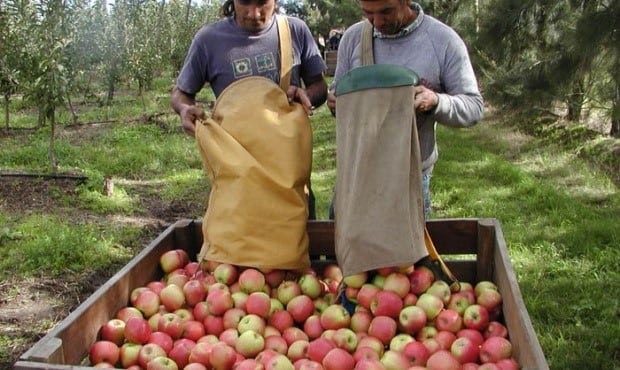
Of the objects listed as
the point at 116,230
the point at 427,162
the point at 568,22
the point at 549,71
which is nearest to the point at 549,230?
the point at 549,71

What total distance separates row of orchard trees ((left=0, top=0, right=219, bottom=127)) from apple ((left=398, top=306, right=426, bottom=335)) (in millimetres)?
6009

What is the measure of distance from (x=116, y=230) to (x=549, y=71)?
3902 millimetres

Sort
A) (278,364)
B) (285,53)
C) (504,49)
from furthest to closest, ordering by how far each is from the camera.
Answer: (504,49) → (285,53) → (278,364)

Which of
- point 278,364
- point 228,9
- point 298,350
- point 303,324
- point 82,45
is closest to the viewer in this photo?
point 278,364

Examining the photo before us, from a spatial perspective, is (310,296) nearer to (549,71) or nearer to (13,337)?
(13,337)

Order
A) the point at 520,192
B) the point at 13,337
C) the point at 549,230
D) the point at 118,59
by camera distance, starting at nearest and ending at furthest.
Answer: the point at 13,337, the point at 549,230, the point at 520,192, the point at 118,59

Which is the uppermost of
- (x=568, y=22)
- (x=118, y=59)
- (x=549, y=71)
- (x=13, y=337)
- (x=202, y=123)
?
(x=202, y=123)

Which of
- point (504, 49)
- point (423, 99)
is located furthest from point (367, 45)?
point (504, 49)

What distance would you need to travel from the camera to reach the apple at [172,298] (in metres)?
2.03

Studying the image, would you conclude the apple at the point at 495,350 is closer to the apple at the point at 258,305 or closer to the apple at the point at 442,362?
the apple at the point at 442,362

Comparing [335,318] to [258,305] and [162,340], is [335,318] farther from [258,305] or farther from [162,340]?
[162,340]

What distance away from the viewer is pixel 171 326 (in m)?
1.90

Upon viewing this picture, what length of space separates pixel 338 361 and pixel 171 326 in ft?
1.77

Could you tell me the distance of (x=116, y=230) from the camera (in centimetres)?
521
